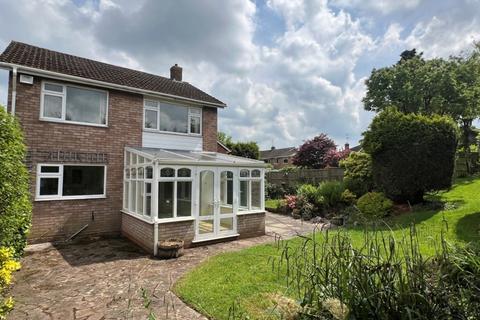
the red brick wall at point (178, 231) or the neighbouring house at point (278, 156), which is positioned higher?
the neighbouring house at point (278, 156)

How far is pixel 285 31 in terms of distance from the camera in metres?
11.4

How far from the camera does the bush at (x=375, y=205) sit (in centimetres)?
1156

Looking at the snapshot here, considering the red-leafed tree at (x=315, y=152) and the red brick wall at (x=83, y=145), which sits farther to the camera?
the red-leafed tree at (x=315, y=152)

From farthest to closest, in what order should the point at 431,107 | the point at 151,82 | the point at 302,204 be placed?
the point at 431,107, the point at 302,204, the point at 151,82

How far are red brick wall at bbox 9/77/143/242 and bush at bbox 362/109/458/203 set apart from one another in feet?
36.6

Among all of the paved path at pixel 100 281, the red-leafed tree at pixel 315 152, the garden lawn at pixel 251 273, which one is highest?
the red-leafed tree at pixel 315 152

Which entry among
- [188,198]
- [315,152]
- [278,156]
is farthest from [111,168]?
[278,156]

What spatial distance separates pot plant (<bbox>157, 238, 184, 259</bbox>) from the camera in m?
8.07

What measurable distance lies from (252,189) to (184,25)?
284 inches

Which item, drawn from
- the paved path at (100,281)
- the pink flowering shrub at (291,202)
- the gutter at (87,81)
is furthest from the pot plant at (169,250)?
the pink flowering shrub at (291,202)

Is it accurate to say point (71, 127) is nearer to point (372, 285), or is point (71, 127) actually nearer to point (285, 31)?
point (285, 31)

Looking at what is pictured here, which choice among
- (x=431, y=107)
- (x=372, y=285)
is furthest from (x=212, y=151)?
(x=431, y=107)

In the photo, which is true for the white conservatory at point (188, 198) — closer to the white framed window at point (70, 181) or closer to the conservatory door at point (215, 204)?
the conservatory door at point (215, 204)

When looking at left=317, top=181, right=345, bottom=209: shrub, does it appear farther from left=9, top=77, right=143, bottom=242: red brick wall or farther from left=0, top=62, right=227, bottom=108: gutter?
left=9, top=77, right=143, bottom=242: red brick wall
